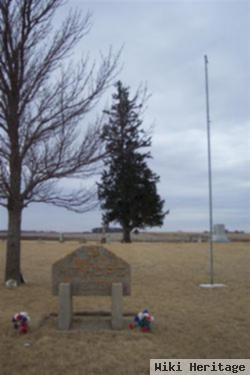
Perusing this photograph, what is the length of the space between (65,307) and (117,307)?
78 centimetres

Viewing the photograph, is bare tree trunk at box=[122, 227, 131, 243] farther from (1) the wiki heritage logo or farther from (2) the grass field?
(1) the wiki heritage logo

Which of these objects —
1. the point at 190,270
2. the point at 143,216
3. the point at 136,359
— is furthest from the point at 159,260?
the point at 143,216

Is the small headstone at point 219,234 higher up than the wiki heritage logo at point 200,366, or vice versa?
the small headstone at point 219,234

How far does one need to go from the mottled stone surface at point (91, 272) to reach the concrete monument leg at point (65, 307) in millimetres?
290

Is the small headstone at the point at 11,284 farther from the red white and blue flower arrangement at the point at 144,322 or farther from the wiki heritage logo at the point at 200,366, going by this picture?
the wiki heritage logo at the point at 200,366

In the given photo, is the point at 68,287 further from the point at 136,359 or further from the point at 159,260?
the point at 159,260

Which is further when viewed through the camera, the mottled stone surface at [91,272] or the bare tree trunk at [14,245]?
the bare tree trunk at [14,245]

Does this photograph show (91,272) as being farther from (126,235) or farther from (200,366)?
(126,235)

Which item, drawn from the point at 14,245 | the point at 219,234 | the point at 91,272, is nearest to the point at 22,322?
the point at 91,272

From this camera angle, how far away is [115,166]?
48.1 m

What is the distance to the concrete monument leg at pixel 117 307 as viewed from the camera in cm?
942

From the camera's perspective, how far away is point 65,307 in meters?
9.47

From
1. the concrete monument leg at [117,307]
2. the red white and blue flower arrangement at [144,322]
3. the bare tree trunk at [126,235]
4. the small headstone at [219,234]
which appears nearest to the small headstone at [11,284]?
the concrete monument leg at [117,307]

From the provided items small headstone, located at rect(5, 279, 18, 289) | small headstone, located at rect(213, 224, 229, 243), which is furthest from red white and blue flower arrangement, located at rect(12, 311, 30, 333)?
small headstone, located at rect(213, 224, 229, 243)
